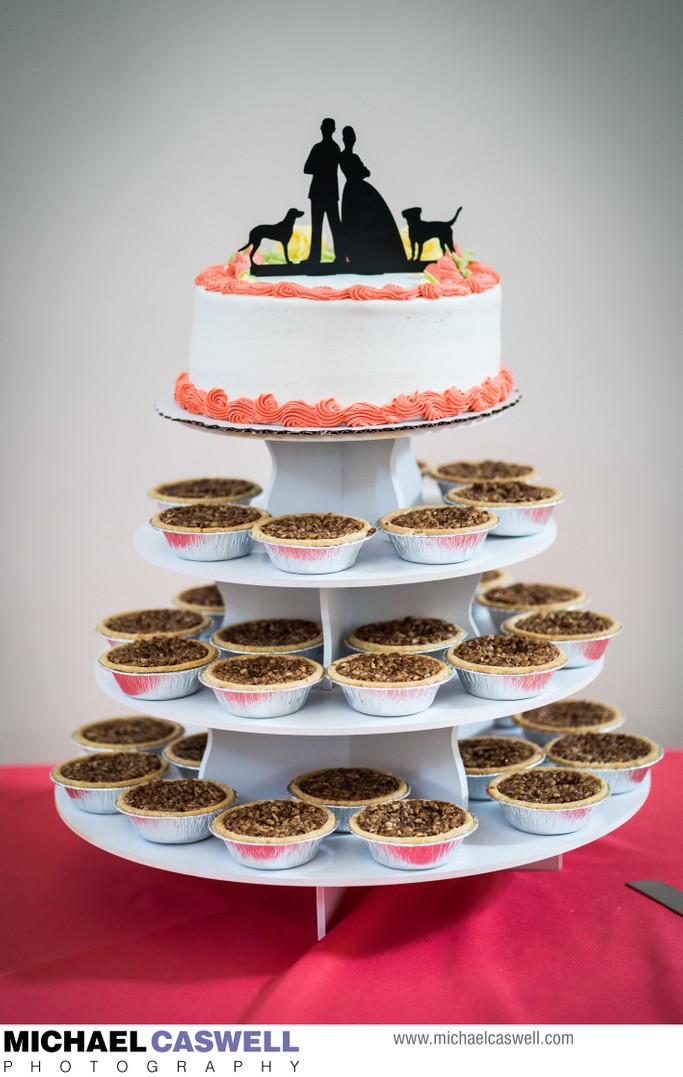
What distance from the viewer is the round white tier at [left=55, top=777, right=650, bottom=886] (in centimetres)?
442

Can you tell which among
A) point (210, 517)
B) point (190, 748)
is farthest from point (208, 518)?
point (190, 748)

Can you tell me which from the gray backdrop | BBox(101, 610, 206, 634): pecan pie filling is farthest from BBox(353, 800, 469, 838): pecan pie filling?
the gray backdrop

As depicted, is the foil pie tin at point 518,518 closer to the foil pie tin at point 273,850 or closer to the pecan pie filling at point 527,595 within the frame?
the pecan pie filling at point 527,595

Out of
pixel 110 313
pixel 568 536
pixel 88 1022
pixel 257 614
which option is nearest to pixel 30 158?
pixel 110 313

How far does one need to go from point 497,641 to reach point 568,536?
2.69m

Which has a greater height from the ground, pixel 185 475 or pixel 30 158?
pixel 30 158

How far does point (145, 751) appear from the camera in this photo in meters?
5.61

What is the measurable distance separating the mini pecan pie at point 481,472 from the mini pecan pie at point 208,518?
961mm

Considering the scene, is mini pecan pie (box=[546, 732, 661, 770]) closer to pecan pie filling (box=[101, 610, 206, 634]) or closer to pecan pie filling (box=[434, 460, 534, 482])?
pecan pie filling (box=[434, 460, 534, 482])

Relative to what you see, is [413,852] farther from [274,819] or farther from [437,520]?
[437,520]

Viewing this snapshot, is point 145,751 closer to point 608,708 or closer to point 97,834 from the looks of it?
point 97,834

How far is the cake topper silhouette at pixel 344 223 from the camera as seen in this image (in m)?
4.83

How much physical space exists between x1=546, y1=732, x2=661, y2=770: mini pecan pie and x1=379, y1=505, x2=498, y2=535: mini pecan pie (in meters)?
1.14

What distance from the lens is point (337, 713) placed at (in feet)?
15.0
